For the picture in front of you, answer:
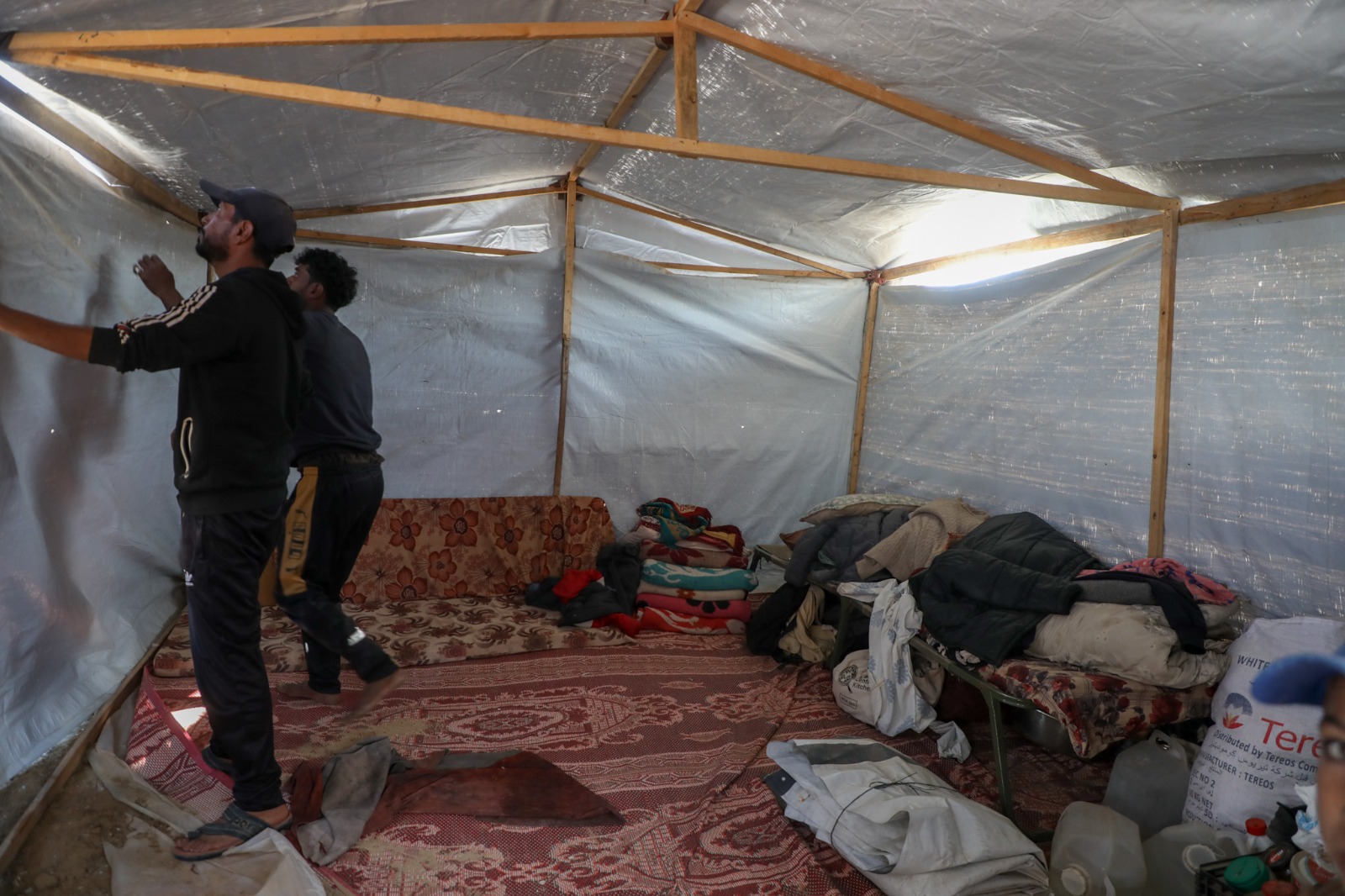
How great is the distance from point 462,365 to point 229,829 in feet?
9.60

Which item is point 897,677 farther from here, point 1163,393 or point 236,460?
point 236,460

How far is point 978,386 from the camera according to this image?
4.25m

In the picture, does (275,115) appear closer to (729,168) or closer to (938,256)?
(729,168)

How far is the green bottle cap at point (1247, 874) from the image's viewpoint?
1.88 meters

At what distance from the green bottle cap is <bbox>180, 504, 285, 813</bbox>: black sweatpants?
2.27 m

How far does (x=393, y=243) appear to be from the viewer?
4512 mm

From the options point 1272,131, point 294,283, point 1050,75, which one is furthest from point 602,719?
point 1272,131

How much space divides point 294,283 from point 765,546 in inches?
110

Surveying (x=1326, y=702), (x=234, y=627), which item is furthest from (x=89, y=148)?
(x=1326, y=702)

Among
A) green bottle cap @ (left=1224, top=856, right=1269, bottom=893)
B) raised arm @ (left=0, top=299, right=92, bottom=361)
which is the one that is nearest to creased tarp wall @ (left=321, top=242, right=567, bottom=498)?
A: raised arm @ (left=0, top=299, right=92, bottom=361)

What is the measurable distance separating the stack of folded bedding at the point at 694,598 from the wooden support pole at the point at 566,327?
2.77 feet

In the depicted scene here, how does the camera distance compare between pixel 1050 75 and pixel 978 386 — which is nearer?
pixel 1050 75

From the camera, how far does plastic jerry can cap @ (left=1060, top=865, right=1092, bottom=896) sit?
2068mm

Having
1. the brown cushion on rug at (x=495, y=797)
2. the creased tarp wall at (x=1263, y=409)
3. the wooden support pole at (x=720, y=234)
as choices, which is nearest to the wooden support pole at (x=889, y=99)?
the creased tarp wall at (x=1263, y=409)
